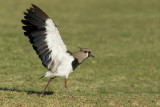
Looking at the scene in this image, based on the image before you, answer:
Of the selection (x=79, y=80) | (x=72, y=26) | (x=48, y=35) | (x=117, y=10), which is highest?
(x=117, y=10)

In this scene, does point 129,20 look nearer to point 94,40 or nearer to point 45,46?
point 94,40

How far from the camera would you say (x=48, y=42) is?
9.26 metres

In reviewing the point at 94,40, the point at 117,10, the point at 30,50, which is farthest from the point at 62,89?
the point at 117,10

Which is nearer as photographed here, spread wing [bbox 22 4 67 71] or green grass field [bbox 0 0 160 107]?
spread wing [bbox 22 4 67 71]

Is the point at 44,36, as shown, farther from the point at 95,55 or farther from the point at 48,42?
the point at 95,55

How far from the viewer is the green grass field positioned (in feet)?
32.4

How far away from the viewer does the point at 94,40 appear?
20.7 metres

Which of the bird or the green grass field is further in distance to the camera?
the green grass field

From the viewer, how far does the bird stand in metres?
9.02

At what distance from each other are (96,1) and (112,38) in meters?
13.5

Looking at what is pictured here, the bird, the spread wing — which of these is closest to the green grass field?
the bird

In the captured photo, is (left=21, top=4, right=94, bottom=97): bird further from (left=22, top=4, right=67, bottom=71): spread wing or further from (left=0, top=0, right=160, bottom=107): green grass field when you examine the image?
(left=0, top=0, right=160, bottom=107): green grass field

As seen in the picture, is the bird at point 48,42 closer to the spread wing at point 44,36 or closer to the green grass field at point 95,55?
the spread wing at point 44,36

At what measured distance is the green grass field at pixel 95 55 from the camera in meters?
9.88
